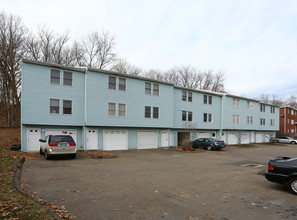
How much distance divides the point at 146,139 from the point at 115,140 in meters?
4.04

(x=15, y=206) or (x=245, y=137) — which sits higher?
(x=15, y=206)

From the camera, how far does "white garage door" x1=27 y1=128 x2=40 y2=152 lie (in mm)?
17562

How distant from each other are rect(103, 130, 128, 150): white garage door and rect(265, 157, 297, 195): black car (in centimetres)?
1589

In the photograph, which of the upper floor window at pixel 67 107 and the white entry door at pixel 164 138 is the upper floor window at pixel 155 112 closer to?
the white entry door at pixel 164 138

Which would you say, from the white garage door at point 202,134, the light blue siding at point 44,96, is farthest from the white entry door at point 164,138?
the light blue siding at point 44,96

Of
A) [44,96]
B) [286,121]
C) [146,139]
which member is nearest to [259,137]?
[286,121]

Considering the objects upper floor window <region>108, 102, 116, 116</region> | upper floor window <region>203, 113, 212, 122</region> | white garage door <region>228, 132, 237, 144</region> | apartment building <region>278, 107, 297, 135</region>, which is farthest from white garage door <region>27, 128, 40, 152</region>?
apartment building <region>278, 107, 297, 135</region>

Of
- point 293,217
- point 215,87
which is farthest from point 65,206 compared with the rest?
point 215,87

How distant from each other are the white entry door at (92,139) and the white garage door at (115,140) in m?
0.88

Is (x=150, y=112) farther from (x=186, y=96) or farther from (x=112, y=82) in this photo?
(x=186, y=96)

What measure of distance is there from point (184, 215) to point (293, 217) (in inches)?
104

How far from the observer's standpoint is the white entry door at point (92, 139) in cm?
1970

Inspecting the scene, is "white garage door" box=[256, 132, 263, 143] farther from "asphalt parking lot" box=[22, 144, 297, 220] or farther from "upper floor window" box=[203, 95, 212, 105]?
"asphalt parking lot" box=[22, 144, 297, 220]

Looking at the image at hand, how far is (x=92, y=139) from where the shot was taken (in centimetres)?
1992
